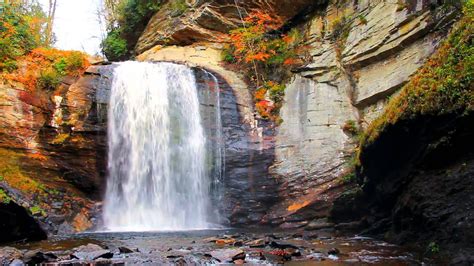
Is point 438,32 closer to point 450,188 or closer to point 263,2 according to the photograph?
point 450,188

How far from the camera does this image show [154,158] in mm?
13055

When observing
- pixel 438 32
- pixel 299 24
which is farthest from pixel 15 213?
pixel 299 24

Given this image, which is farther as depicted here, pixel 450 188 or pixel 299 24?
pixel 299 24

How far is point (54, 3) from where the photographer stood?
24.6m

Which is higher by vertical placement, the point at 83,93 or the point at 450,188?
the point at 83,93

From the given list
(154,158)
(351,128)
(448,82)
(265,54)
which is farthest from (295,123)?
(448,82)

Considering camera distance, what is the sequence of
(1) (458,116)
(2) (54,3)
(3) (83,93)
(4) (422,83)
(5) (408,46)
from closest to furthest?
(1) (458,116)
(4) (422,83)
(5) (408,46)
(3) (83,93)
(2) (54,3)

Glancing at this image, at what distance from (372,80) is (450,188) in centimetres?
695

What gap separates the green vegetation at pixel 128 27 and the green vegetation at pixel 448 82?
15.3m

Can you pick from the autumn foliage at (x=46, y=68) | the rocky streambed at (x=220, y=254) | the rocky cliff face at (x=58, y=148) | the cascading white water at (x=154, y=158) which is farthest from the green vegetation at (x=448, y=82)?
the autumn foliage at (x=46, y=68)

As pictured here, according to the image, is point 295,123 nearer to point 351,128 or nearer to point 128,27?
point 351,128

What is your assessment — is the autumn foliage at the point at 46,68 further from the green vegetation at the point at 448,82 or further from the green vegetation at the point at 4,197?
the green vegetation at the point at 448,82

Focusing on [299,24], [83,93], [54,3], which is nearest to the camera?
[83,93]

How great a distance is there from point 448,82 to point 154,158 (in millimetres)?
9411
